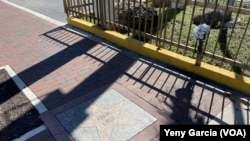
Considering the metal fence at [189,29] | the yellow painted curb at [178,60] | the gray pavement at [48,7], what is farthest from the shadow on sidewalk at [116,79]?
the gray pavement at [48,7]

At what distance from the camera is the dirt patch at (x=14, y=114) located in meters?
3.21

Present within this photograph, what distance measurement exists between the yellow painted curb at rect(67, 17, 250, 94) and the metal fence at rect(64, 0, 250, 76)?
0.13 m

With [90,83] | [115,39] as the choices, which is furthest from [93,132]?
[115,39]

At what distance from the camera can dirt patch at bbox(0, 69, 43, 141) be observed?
3.21 metres

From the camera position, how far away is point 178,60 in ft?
14.3

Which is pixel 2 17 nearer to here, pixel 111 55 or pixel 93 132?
pixel 111 55

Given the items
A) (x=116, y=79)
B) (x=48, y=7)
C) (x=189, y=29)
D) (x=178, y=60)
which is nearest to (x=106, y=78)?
(x=116, y=79)

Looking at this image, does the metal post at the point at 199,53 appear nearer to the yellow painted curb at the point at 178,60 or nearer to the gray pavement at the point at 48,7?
the yellow painted curb at the point at 178,60

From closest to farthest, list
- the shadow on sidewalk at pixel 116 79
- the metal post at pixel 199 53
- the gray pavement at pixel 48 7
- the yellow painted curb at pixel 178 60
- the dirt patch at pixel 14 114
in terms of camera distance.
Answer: the dirt patch at pixel 14 114 < the shadow on sidewalk at pixel 116 79 < the yellow painted curb at pixel 178 60 < the metal post at pixel 199 53 < the gray pavement at pixel 48 7

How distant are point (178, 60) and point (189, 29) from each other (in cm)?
56

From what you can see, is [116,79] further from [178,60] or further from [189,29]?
[189,29]

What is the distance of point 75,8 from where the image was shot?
21.6 ft

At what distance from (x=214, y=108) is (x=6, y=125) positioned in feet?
9.34

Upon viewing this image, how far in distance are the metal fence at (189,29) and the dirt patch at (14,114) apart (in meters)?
2.52
